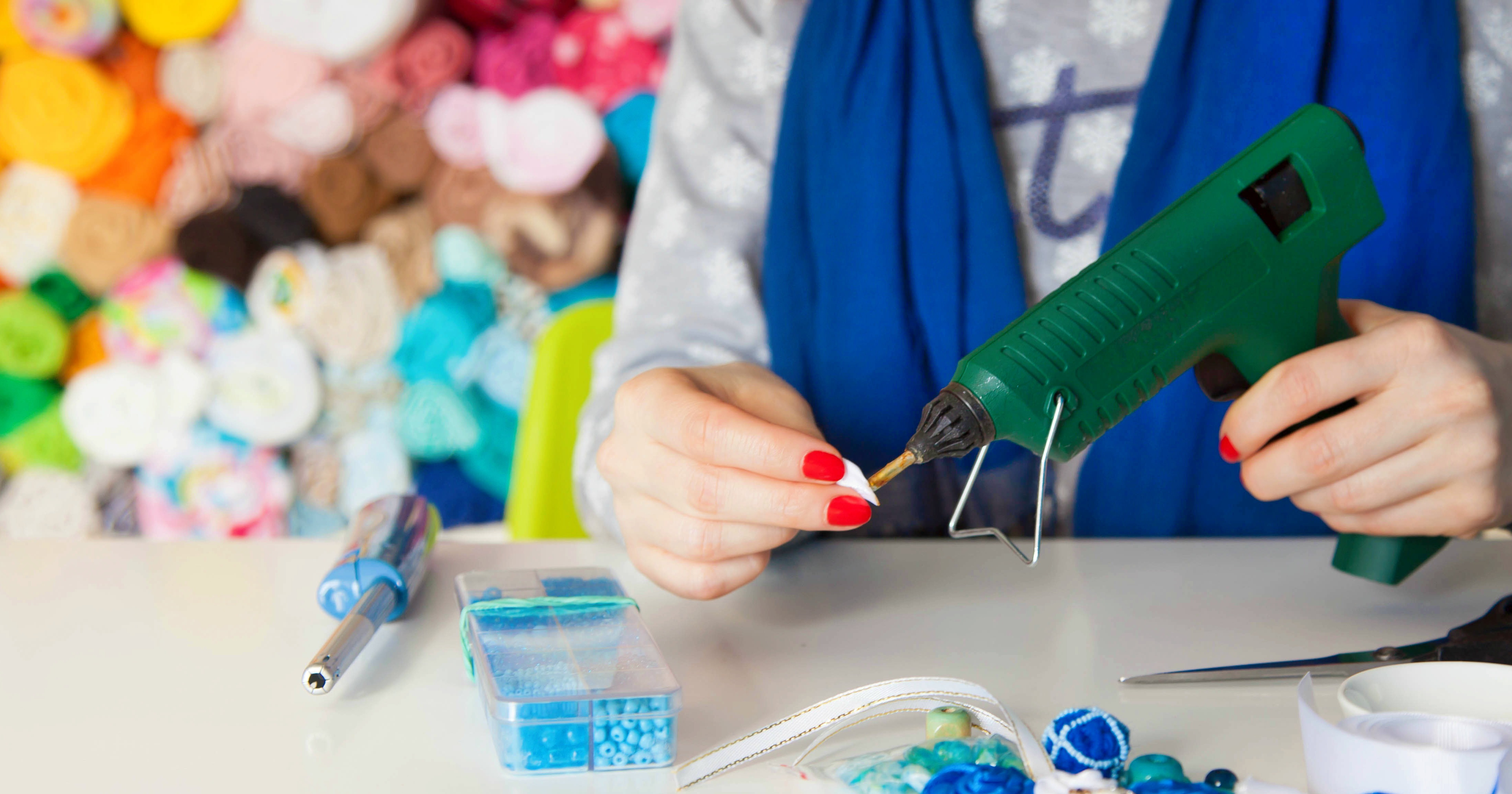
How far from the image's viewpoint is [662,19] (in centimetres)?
106

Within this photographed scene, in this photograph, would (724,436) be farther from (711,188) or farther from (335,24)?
(335,24)

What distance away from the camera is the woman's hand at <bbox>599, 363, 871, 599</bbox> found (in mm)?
409

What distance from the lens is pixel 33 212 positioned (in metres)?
1.15

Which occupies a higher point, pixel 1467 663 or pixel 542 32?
pixel 542 32

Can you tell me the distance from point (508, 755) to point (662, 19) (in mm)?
876

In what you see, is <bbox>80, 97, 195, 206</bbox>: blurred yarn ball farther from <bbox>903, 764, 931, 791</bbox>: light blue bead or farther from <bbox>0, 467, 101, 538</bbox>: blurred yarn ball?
<bbox>903, 764, 931, 791</bbox>: light blue bead

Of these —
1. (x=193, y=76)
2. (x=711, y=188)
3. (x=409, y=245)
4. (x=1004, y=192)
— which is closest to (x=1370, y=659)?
(x=1004, y=192)

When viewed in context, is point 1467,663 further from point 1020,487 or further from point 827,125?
point 827,125

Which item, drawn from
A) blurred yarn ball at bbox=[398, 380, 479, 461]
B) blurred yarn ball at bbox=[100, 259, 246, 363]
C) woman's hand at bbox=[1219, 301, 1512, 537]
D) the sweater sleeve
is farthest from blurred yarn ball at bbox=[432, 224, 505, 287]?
woman's hand at bbox=[1219, 301, 1512, 537]

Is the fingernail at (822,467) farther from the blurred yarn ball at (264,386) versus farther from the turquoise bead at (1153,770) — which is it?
the blurred yarn ball at (264,386)

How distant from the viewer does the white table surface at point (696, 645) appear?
342 millimetres

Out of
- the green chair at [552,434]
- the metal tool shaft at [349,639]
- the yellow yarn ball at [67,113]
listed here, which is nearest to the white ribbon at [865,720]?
the metal tool shaft at [349,639]

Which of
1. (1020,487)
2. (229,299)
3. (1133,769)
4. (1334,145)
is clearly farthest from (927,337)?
(229,299)

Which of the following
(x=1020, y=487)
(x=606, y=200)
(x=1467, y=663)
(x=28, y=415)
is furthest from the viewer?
(x=28, y=415)
